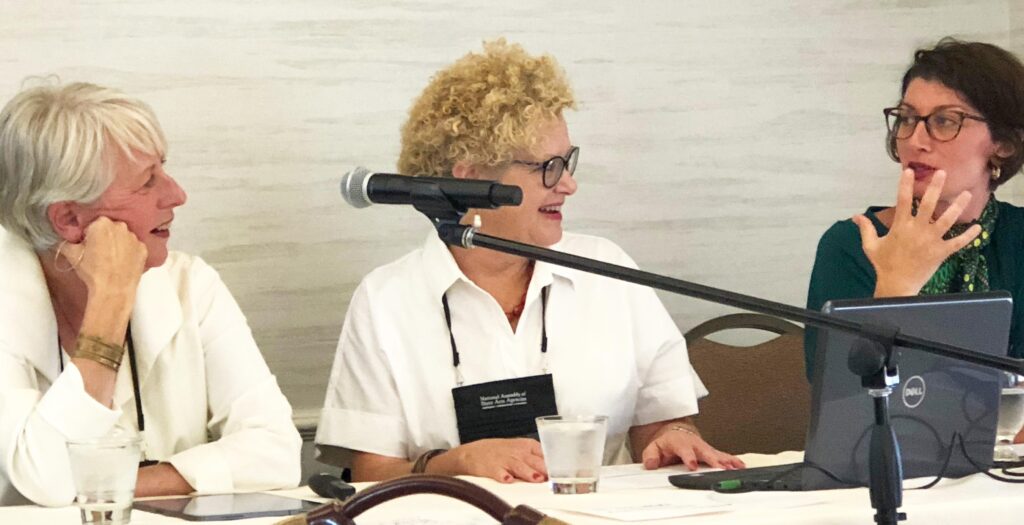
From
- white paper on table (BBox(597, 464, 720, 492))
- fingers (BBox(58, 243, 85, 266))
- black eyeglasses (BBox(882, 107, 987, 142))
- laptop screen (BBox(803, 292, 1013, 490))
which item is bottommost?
white paper on table (BBox(597, 464, 720, 492))

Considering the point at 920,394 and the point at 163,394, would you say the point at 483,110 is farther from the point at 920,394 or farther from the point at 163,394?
the point at 920,394

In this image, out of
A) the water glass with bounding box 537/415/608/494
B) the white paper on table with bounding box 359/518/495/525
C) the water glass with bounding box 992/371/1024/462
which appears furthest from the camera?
the water glass with bounding box 992/371/1024/462

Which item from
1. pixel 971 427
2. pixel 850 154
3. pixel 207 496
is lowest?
pixel 207 496

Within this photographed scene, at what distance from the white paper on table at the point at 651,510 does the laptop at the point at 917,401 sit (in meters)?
0.13

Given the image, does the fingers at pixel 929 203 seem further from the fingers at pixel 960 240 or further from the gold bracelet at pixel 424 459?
the gold bracelet at pixel 424 459

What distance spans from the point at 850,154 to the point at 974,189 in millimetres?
775

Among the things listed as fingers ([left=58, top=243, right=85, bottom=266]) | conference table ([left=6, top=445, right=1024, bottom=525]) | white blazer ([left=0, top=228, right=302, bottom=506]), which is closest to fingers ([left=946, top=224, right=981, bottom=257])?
conference table ([left=6, top=445, right=1024, bottom=525])

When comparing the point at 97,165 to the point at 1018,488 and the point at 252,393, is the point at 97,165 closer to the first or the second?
the point at 252,393

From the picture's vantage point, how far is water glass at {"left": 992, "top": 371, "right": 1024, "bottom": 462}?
1969 millimetres

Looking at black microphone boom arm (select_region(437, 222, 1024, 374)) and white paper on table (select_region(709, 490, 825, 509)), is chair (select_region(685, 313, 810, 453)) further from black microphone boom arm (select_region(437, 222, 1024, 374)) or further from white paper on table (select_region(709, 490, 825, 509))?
black microphone boom arm (select_region(437, 222, 1024, 374))

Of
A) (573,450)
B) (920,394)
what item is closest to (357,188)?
(573,450)

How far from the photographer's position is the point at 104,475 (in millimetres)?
1660

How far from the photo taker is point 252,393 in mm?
2406

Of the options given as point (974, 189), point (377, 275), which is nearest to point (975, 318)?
point (974, 189)
